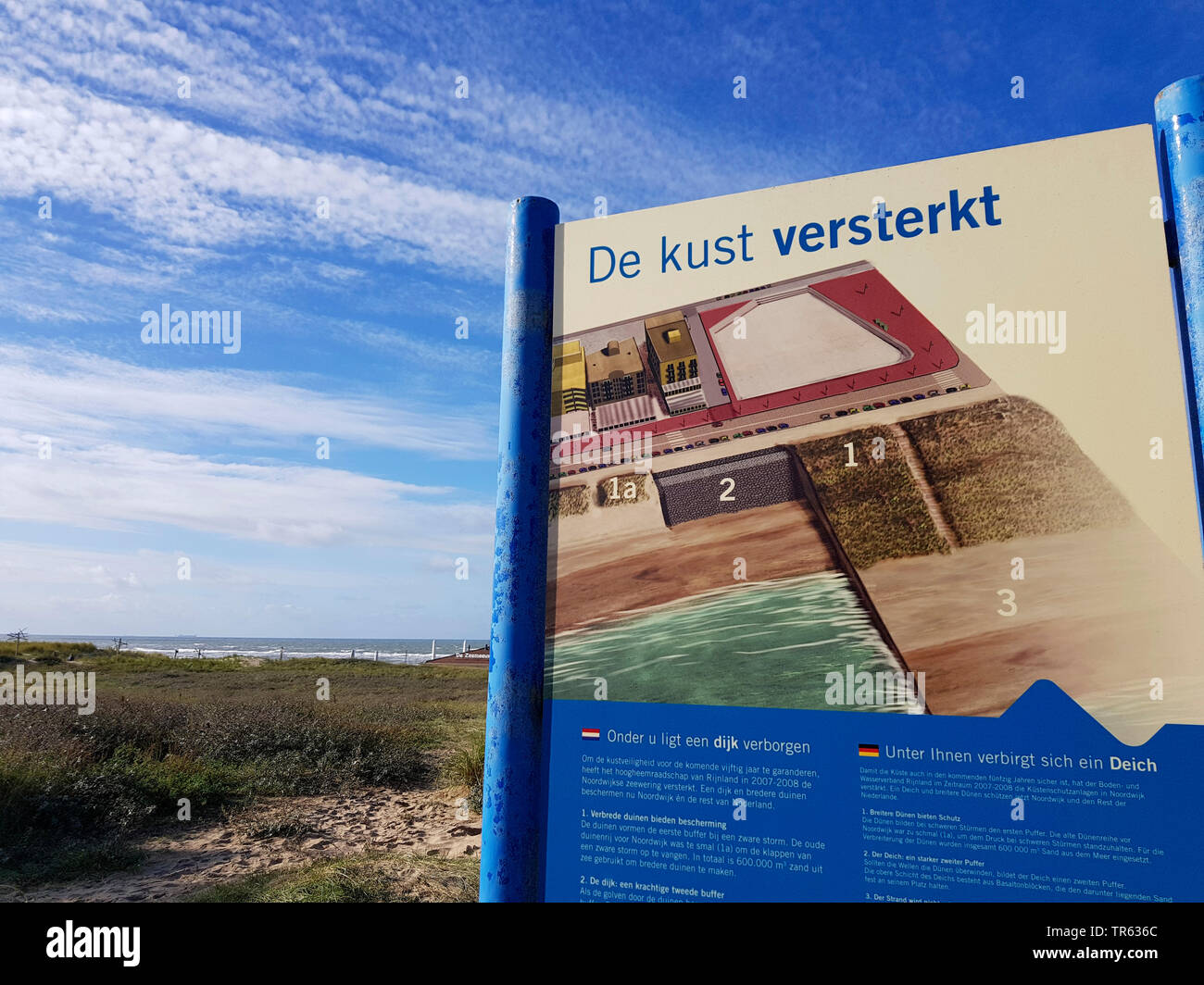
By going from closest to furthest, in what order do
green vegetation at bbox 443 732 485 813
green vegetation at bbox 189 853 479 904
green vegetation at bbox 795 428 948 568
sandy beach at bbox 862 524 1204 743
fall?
1. sandy beach at bbox 862 524 1204 743
2. green vegetation at bbox 795 428 948 568
3. green vegetation at bbox 189 853 479 904
4. green vegetation at bbox 443 732 485 813

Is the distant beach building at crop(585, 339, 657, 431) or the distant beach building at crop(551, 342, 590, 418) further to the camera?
the distant beach building at crop(551, 342, 590, 418)

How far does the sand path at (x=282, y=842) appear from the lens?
5.72 metres

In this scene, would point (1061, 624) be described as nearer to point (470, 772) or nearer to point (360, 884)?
point (360, 884)

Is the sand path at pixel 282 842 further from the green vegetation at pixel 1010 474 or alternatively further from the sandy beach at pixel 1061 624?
the green vegetation at pixel 1010 474

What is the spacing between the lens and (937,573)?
112 inches

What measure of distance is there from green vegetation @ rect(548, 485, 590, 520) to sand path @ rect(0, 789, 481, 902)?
4.44m

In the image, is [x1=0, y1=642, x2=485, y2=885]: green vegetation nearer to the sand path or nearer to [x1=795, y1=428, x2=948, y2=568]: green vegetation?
the sand path

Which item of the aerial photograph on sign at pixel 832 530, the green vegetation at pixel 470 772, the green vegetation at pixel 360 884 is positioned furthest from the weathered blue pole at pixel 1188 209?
the green vegetation at pixel 470 772

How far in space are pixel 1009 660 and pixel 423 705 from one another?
14384 millimetres

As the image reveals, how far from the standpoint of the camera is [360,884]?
5.42m

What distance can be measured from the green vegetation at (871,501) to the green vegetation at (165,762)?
669 cm

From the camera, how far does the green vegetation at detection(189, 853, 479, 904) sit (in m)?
5.27

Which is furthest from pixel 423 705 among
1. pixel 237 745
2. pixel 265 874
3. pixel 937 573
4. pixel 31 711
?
pixel 937 573

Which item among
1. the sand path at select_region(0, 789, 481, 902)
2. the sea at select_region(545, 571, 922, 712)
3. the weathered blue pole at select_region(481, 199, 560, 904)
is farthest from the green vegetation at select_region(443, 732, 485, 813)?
the sea at select_region(545, 571, 922, 712)
